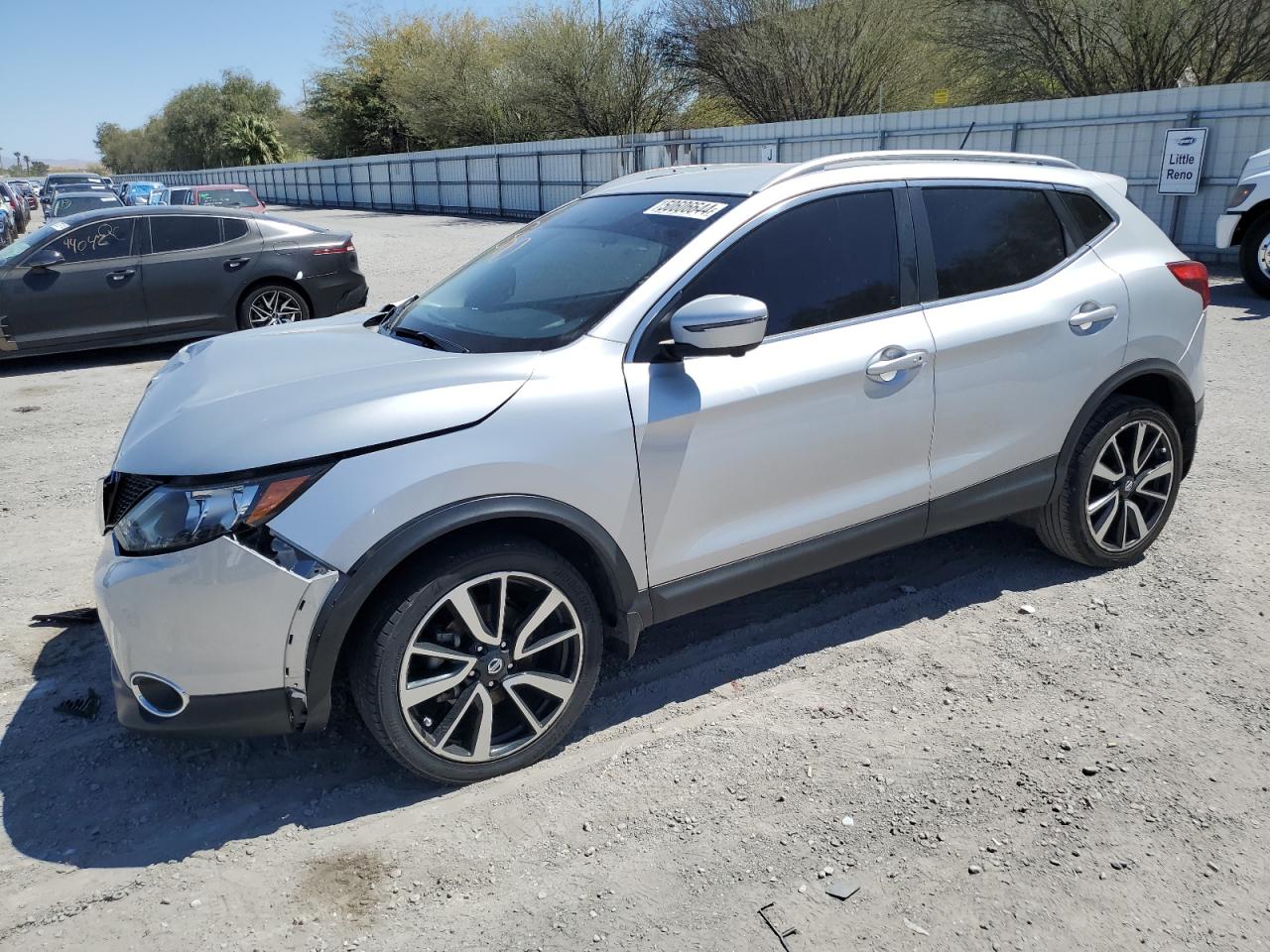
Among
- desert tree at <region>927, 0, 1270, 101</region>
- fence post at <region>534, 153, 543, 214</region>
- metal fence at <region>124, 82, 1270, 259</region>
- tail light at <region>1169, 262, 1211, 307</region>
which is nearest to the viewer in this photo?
tail light at <region>1169, 262, 1211, 307</region>

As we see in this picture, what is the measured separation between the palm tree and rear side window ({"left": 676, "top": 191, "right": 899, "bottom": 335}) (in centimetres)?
8934

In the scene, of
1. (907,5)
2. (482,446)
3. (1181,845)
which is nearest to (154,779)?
(482,446)

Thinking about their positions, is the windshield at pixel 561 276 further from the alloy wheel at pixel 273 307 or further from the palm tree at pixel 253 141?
the palm tree at pixel 253 141

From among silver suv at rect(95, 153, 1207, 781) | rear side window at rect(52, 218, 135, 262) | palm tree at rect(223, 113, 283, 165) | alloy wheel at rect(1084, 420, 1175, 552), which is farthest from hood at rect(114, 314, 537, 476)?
palm tree at rect(223, 113, 283, 165)

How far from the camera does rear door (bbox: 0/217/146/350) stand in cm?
925

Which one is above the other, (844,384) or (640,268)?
(640,268)

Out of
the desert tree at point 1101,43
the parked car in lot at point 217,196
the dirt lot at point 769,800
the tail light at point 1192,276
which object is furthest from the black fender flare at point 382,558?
the desert tree at point 1101,43

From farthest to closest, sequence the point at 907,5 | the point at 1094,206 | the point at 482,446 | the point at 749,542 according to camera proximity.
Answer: the point at 907,5, the point at 1094,206, the point at 749,542, the point at 482,446

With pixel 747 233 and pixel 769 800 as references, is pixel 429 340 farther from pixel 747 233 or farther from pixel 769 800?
pixel 769 800

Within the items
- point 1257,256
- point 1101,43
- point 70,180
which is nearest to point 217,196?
point 1257,256

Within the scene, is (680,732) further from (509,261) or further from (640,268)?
(509,261)

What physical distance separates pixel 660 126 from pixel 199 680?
36794mm

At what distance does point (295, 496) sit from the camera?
2.64 m

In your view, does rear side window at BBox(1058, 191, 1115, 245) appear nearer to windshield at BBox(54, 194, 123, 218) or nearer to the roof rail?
the roof rail
